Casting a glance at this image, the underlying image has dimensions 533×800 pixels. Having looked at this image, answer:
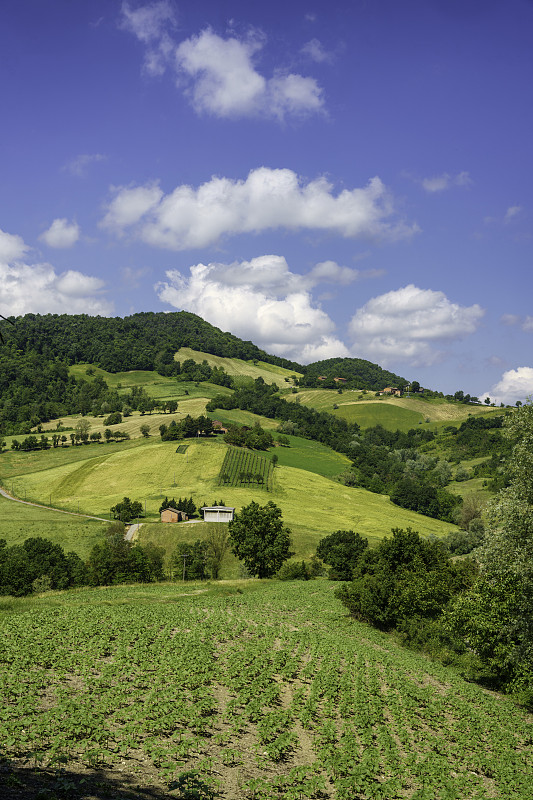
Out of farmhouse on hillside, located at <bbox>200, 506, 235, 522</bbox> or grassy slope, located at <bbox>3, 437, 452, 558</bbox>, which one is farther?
grassy slope, located at <bbox>3, 437, 452, 558</bbox>

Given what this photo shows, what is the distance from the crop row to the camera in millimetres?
156500

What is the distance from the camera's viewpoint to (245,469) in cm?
16550

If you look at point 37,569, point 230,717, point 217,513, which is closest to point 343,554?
point 217,513

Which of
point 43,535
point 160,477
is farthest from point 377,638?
point 160,477

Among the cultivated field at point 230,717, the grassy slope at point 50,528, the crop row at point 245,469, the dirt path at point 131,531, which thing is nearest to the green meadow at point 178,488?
the dirt path at point 131,531

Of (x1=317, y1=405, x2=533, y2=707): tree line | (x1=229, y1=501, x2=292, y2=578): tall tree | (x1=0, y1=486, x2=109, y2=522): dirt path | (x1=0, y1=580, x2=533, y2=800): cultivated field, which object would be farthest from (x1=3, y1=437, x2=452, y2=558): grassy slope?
Result: (x1=0, y1=580, x2=533, y2=800): cultivated field

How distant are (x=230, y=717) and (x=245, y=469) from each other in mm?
142414

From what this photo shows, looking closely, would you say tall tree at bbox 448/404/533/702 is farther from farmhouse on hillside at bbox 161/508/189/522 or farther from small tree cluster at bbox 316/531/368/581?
farmhouse on hillside at bbox 161/508/189/522

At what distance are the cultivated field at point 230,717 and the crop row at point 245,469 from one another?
11419cm

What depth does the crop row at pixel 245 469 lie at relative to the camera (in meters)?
156

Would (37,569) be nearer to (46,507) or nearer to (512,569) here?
(46,507)

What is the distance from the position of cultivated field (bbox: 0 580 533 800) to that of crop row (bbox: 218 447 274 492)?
114191 mm

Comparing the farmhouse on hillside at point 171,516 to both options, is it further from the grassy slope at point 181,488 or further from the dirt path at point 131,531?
the dirt path at point 131,531

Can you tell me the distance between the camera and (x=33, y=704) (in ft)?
69.7
